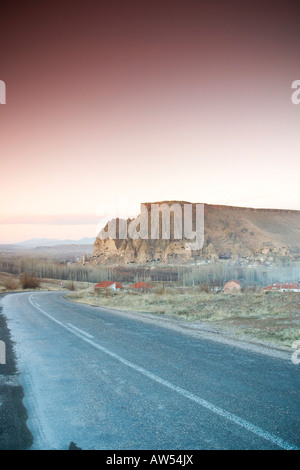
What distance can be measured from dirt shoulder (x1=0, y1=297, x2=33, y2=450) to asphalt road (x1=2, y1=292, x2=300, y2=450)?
106 mm

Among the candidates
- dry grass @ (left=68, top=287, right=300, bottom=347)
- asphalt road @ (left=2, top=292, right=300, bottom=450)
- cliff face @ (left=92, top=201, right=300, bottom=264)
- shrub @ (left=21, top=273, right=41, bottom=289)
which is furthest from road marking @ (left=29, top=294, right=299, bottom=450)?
cliff face @ (left=92, top=201, right=300, bottom=264)

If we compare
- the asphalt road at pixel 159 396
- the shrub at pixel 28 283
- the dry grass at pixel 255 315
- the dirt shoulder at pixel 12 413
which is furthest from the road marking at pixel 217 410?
the shrub at pixel 28 283

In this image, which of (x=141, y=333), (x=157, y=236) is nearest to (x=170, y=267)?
(x=157, y=236)

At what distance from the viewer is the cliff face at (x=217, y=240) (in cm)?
12169

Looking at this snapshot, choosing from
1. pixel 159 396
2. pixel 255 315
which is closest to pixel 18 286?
pixel 255 315

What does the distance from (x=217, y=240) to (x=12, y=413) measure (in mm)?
126097

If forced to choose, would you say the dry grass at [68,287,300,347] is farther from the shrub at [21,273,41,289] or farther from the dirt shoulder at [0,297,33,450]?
the shrub at [21,273,41,289]

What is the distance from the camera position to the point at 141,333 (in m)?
9.83

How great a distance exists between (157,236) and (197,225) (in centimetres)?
1762

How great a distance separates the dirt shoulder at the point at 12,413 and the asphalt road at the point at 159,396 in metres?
0.11

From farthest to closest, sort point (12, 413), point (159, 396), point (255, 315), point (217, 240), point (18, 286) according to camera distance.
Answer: point (217, 240), point (18, 286), point (255, 315), point (159, 396), point (12, 413)

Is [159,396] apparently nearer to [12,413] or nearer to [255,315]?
[12,413]

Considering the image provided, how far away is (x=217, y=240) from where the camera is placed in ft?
417

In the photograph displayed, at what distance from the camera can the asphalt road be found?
346 cm
